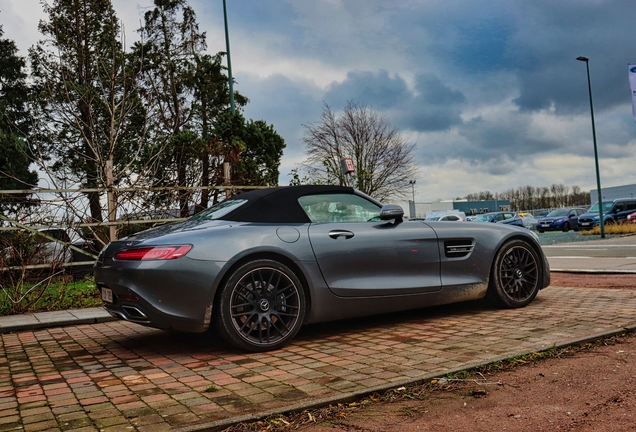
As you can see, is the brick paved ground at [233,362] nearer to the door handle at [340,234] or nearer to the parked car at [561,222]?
the door handle at [340,234]

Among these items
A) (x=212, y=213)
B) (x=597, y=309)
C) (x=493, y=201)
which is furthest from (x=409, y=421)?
(x=493, y=201)

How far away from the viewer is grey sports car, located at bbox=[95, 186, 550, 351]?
4.36 metres

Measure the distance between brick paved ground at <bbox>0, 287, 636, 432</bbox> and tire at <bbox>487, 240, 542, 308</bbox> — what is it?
0.16 meters

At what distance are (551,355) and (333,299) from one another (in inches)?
67.6

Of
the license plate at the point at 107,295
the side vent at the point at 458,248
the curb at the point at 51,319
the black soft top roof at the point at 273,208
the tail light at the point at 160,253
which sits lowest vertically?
the curb at the point at 51,319

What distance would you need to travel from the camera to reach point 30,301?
24.6ft

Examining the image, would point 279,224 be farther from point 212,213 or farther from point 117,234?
point 117,234

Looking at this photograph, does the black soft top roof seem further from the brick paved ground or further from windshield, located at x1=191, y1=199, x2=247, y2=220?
the brick paved ground

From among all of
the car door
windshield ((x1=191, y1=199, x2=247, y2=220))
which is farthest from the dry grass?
windshield ((x1=191, y1=199, x2=247, y2=220))

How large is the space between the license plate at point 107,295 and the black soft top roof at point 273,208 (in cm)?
107

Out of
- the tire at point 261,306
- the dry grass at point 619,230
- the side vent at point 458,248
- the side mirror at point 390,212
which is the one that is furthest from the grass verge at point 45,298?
the dry grass at point 619,230

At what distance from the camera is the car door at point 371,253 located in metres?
4.92

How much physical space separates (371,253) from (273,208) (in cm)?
93

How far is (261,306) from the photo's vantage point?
4555 millimetres
